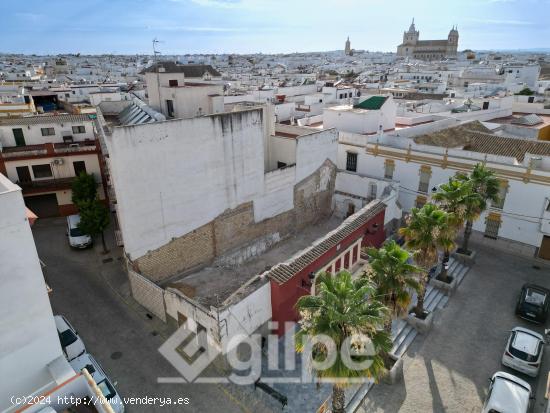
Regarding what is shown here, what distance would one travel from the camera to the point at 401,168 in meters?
30.4

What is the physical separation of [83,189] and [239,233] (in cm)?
1264

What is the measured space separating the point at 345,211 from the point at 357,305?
21093 mm

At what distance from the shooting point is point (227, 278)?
22891mm

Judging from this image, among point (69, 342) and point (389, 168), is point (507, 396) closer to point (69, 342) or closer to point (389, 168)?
point (69, 342)

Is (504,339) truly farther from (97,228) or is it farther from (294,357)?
(97,228)

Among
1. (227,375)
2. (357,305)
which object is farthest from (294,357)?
(357,305)

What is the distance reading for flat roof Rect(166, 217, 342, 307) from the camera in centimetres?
2068

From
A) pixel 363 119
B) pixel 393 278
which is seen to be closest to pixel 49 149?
pixel 363 119

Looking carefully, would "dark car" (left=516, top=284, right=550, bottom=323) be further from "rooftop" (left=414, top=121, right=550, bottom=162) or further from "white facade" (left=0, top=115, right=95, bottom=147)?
"white facade" (left=0, top=115, right=95, bottom=147)

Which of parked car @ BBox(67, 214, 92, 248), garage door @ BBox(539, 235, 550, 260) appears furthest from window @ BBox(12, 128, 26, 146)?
garage door @ BBox(539, 235, 550, 260)

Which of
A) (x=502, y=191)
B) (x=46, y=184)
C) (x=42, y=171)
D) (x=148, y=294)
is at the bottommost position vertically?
(x=148, y=294)

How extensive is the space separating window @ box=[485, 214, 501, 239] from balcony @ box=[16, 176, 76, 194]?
106ft

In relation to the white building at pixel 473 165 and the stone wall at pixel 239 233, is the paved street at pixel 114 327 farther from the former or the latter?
the white building at pixel 473 165

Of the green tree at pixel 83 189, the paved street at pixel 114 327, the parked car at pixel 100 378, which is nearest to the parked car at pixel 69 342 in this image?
the parked car at pixel 100 378
